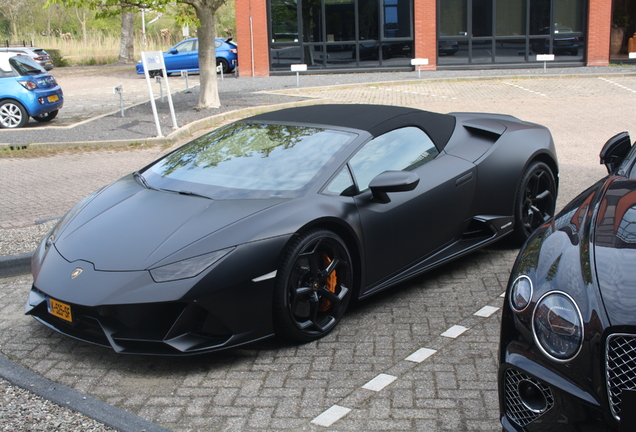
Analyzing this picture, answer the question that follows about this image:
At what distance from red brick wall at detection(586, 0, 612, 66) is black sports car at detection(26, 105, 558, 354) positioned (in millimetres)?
22751

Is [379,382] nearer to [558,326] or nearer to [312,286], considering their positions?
[312,286]

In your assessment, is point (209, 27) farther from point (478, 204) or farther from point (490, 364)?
point (490, 364)

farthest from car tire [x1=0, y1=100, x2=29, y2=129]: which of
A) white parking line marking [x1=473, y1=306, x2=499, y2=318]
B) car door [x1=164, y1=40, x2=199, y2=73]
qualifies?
car door [x1=164, y1=40, x2=199, y2=73]

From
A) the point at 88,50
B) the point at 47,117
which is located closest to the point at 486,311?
the point at 47,117

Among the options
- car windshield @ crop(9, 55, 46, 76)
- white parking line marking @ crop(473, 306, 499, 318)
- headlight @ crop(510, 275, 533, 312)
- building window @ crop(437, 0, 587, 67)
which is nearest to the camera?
headlight @ crop(510, 275, 533, 312)

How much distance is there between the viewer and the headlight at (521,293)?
2623 mm

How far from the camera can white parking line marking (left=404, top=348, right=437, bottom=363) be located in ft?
12.4

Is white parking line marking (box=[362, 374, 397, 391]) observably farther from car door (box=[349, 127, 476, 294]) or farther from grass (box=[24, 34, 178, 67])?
grass (box=[24, 34, 178, 67])

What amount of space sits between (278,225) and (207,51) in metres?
12.7

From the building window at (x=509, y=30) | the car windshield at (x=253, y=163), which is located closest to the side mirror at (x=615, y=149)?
the car windshield at (x=253, y=163)

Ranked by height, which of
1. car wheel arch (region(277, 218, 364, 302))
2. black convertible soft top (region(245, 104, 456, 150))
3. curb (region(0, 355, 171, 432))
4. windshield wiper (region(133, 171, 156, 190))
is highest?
black convertible soft top (region(245, 104, 456, 150))

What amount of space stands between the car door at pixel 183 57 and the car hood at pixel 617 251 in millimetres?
26848

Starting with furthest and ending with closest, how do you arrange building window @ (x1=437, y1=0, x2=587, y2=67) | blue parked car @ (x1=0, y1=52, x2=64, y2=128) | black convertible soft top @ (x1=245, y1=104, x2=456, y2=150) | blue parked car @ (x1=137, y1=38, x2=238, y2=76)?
blue parked car @ (x1=137, y1=38, x2=238, y2=76) → building window @ (x1=437, y1=0, x2=587, y2=67) → blue parked car @ (x1=0, y1=52, x2=64, y2=128) → black convertible soft top @ (x1=245, y1=104, x2=456, y2=150)

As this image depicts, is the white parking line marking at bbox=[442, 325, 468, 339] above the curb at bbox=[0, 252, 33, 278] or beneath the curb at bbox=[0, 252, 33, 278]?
beneath
